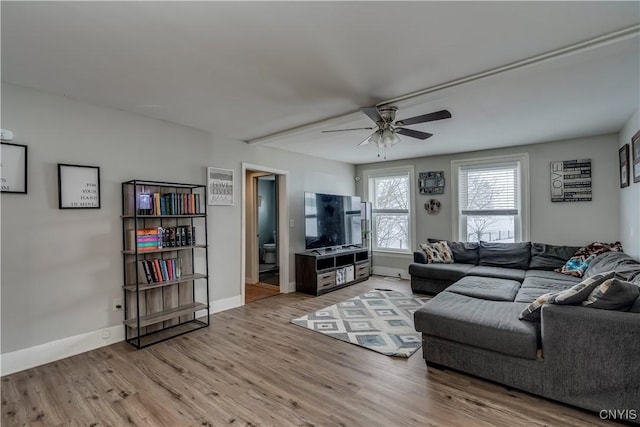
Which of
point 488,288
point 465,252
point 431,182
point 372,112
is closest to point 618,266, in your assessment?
point 488,288

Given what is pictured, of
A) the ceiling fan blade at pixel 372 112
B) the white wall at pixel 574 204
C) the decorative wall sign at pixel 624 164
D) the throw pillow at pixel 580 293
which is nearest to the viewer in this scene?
the throw pillow at pixel 580 293

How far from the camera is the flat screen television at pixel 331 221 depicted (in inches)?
203

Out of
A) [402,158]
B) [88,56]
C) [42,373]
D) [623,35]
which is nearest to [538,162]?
[402,158]

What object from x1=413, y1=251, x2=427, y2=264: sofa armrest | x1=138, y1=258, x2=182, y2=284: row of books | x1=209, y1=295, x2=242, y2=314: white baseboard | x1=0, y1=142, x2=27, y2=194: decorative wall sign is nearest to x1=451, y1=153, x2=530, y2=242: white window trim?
x1=413, y1=251, x2=427, y2=264: sofa armrest

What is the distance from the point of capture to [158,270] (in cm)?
327

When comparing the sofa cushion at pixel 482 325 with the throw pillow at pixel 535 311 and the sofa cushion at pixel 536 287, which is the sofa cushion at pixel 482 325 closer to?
the throw pillow at pixel 535 311

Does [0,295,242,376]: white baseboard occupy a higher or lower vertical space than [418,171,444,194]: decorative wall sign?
lower

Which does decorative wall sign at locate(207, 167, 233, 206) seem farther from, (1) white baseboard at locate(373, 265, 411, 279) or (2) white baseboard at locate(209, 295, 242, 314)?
(1) white baseboard at locate(373, 265, 411, 279)

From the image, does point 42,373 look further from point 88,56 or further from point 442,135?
point 442,135

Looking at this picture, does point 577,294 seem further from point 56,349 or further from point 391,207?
point 391,207

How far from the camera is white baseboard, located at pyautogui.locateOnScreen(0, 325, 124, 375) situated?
253 cm

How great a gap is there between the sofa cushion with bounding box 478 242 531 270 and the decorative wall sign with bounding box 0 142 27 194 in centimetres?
567

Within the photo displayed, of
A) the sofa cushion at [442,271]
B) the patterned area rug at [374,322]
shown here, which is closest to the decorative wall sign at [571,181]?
the sofa cushion at [442,271]

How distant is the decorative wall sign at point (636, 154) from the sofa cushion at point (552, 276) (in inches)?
50.3
